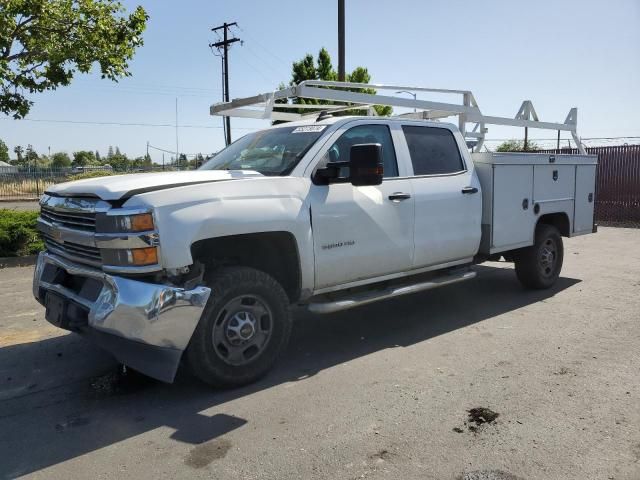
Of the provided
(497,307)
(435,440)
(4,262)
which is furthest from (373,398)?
(4,262)

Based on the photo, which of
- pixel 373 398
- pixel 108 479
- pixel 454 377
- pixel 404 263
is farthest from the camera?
pixel 404 263

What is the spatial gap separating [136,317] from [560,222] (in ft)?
19.4

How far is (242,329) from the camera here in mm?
4086

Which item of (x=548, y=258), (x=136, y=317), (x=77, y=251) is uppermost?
(x=77, y=251)

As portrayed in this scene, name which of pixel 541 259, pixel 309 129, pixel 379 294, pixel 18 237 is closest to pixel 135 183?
pixel 309 129

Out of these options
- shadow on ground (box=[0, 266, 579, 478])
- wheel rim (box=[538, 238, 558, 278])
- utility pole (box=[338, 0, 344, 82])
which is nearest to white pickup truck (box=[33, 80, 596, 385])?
shadow on ground (box=[0, 266, 579, 478])

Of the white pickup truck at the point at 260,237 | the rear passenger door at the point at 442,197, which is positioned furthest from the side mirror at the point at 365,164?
the rear passenger door at the point at 442,197

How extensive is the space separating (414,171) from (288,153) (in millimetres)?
1361

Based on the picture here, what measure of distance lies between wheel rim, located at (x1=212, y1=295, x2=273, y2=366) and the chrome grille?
0.97 meters

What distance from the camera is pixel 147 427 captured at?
3582 mm

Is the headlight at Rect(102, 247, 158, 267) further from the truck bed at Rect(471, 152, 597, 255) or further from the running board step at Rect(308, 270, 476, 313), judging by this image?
the truck bed at Rect(471, 152, 597, 255)

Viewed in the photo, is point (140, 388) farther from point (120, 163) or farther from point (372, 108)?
point (120, 163)

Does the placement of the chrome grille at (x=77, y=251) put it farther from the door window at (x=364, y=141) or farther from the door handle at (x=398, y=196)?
the door handle at (x=398, y=196)

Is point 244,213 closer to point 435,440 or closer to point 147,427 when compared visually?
point 147,427
